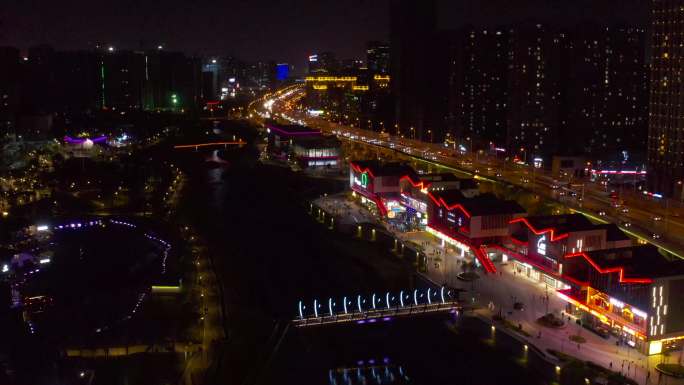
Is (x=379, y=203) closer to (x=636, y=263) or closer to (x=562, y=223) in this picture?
(x=562, y=223)

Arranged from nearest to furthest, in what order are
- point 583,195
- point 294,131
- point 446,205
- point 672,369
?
point 672,369 → point 446,205 → point 583,195 → point 294,131

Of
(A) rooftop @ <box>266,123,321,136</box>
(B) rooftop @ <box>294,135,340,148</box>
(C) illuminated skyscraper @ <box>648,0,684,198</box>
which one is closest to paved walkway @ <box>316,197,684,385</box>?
(C) illuminated skyscraper @ <box>648,0,684,198</box>

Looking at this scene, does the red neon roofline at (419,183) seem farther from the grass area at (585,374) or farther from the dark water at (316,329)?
the grass area at (585,374)

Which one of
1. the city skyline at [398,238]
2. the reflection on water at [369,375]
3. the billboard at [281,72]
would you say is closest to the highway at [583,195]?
the city skyline at [398,238]

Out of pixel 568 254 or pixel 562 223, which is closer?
pixel 568 254

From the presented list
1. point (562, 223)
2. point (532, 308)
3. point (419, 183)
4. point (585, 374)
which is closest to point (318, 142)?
point (419, 183)

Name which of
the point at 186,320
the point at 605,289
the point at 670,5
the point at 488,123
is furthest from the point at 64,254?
the point at 488,123

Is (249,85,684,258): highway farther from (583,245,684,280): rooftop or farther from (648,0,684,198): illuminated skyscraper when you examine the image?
(648,0,684,198): illuminated skyscraper
